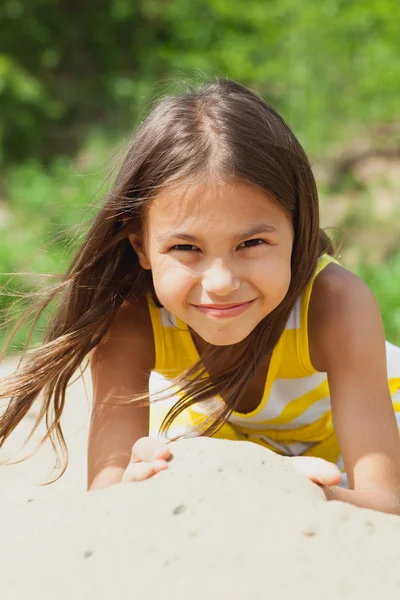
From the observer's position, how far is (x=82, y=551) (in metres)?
1.46

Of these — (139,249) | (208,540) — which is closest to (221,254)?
(139,249)

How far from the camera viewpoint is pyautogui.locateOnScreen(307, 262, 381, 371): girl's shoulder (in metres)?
2.22

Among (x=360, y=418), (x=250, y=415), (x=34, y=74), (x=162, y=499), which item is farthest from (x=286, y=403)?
(x=34, y=74)

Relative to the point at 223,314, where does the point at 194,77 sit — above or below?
above

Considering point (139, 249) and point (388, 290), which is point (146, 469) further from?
point (388, 290)

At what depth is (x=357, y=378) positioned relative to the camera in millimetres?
2188

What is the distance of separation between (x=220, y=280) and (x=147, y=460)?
0.44 m

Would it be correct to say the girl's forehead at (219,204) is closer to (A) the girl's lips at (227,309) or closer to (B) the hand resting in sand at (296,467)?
(A) the girl's lips at (227,309)

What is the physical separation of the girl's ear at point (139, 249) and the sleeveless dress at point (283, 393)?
0.22m

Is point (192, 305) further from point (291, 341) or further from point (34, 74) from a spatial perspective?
point (34, 74)

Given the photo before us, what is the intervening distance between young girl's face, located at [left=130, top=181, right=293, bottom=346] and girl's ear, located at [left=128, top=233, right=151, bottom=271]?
0.44 feet

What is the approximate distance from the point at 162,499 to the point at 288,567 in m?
0.30

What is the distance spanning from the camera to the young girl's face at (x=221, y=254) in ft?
6.49

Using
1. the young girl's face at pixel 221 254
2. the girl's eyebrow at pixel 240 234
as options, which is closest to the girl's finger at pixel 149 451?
the young girl's face at pixel 221 254
